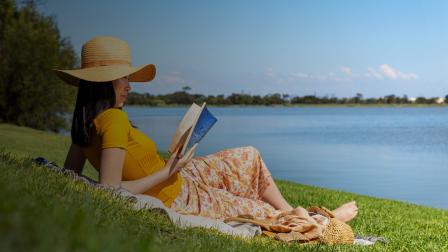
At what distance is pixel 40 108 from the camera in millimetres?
32938

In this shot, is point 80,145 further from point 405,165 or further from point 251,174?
point 405,165

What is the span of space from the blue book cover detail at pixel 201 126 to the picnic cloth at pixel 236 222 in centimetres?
51

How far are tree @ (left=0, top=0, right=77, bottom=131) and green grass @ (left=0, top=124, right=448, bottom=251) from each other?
23867mm

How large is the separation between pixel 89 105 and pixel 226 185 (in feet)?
5.11

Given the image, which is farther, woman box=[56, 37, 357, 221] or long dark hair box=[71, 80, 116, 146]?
long dark hair box=[71, 80, 116, 146]

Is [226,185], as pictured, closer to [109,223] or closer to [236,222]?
[236,222]

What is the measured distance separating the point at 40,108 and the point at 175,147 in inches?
1144

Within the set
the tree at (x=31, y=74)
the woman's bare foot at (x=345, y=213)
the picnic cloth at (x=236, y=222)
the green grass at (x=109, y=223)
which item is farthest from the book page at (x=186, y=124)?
the tree at (x=31, y=74)

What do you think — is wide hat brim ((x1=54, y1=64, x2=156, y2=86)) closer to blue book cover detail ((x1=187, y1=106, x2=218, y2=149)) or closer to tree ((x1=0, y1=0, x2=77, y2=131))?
blue book cover detail ((x1=187, y1=106, x2=218, y2=149))

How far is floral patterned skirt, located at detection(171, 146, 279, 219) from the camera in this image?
5688 millimetres

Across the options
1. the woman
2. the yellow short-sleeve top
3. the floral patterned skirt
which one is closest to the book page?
the woman

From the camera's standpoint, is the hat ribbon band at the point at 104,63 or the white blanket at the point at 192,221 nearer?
the white blanket at the point at 192,221

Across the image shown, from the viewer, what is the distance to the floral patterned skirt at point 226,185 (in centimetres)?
569

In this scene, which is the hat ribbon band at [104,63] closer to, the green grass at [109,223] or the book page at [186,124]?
the book page at [186,124]
